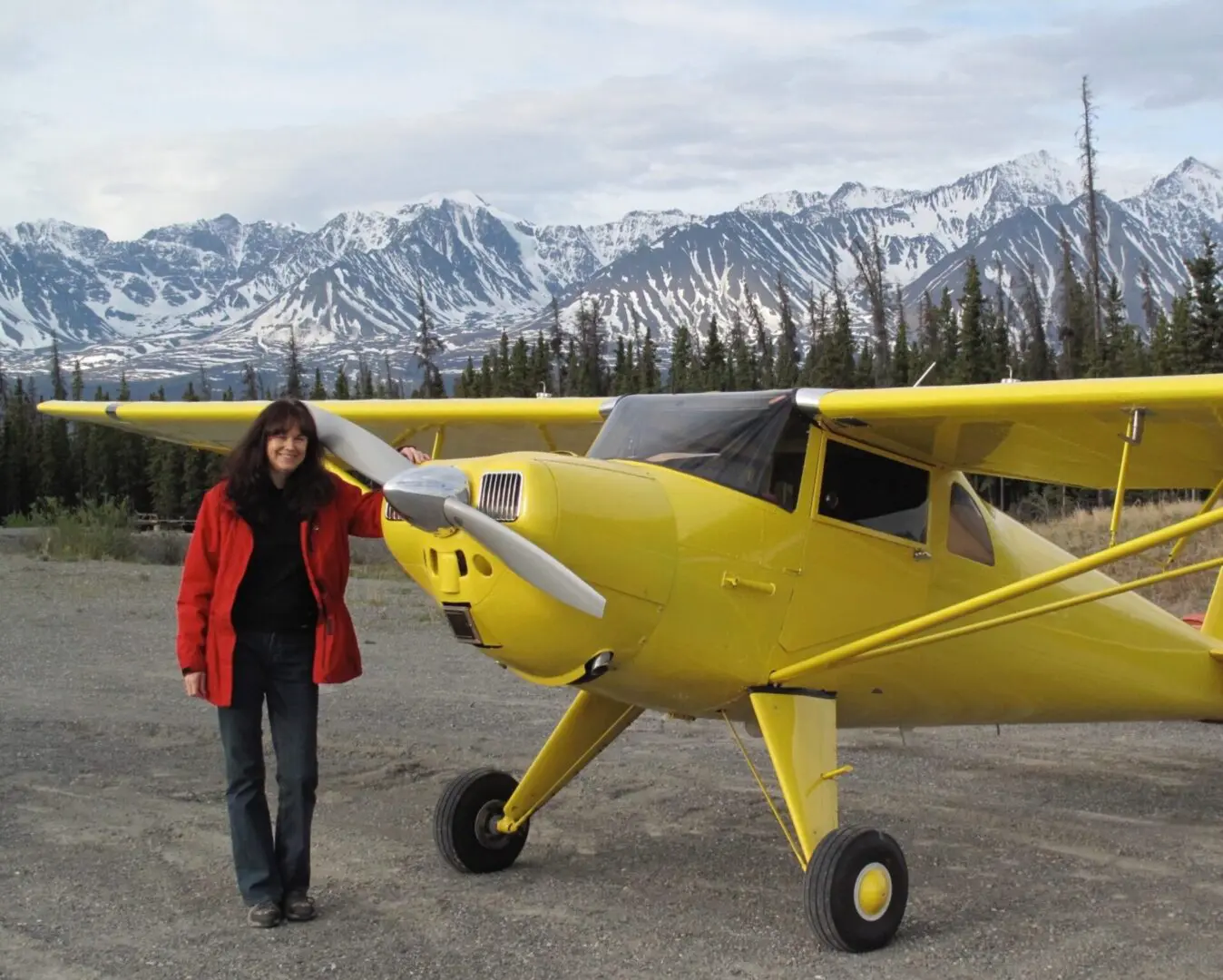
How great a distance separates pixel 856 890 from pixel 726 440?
6.58 ft

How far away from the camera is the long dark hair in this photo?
529 cm

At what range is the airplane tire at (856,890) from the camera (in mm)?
5238

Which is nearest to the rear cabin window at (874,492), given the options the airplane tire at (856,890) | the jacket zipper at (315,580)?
the airplane tire at (856,890)

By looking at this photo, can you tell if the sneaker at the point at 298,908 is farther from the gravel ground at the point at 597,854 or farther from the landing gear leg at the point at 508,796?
the landing gear leg at the point at 508,796

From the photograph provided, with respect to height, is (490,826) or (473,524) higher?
(473,524)

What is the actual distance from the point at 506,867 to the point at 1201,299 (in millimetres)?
44489

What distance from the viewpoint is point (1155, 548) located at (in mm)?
21875

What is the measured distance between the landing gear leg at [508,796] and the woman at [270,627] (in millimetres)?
983

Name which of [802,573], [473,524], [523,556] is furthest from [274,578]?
[802,573]

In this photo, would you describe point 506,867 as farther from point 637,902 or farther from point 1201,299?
point 1201,299

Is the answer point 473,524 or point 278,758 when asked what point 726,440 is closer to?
point 473,524

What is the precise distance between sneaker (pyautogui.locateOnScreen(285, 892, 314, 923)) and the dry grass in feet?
49.7

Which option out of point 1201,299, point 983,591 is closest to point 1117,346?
point 1201,299

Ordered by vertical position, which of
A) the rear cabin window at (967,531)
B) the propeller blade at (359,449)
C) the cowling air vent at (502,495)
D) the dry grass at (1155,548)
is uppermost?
the propeller blade at (359,449)
